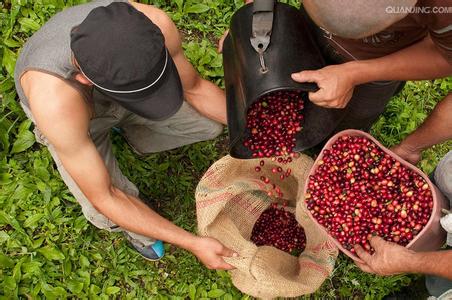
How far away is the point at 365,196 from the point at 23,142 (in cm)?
278

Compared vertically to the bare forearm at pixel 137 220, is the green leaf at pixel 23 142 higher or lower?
lower

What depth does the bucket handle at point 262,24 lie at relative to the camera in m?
2.71

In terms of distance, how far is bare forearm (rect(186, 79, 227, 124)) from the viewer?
3488mm

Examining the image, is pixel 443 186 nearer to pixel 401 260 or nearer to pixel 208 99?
pixel 401 260

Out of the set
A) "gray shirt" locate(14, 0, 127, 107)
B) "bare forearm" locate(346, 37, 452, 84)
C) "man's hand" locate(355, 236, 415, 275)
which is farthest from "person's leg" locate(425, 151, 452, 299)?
"gray shirt" locate(14, 0, 127, 107)

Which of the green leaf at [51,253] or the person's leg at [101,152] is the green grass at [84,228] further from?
the person's leg at [101,152]

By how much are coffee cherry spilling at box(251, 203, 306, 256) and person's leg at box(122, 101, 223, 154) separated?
0.78 meters

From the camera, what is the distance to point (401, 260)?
2748 mm

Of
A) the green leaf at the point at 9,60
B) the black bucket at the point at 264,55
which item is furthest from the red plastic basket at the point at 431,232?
the green leaf at the point at 9,60

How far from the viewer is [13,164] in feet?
13.4

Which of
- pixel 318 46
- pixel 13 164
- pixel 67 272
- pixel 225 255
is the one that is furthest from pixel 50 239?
pixel 318 46

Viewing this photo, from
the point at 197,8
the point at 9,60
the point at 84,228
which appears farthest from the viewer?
the point at 197,8

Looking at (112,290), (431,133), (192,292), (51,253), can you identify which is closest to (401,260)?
(431,133)

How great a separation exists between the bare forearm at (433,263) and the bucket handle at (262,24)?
1394mm
